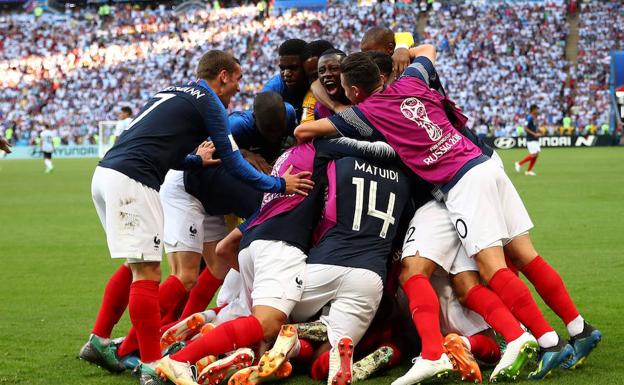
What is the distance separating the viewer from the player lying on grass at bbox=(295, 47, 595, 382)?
5.62m

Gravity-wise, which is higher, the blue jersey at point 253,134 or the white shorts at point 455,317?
the blue jersey at point 253,134

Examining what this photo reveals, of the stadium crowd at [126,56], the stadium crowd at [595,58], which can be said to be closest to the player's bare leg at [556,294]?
the stadium crowd at [595,58]

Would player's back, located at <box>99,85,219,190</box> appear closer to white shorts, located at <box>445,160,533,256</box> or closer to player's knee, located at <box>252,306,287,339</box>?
player's knee, located at <box>252,306,287,339</box>

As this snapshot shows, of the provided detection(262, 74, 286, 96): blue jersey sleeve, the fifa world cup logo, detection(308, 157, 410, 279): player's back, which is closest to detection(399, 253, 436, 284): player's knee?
detection(308, 157, 410, 279): player's back

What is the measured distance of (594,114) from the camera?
4603 centimetres

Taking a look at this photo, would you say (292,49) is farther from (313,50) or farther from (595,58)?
(595,58)

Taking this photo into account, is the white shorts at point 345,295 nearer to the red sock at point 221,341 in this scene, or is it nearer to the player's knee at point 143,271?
the red sock at point 221,341

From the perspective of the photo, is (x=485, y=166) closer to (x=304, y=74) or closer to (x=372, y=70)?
(x=372, y=70)

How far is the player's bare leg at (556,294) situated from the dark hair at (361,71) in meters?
1.44

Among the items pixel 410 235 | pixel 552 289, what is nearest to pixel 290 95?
pixel 410 235

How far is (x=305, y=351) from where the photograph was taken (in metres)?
5.75

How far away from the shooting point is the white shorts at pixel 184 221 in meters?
7.11

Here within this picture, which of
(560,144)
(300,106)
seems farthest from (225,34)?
(300,106)

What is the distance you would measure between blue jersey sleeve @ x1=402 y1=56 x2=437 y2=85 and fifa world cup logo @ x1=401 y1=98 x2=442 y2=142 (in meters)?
0.39
